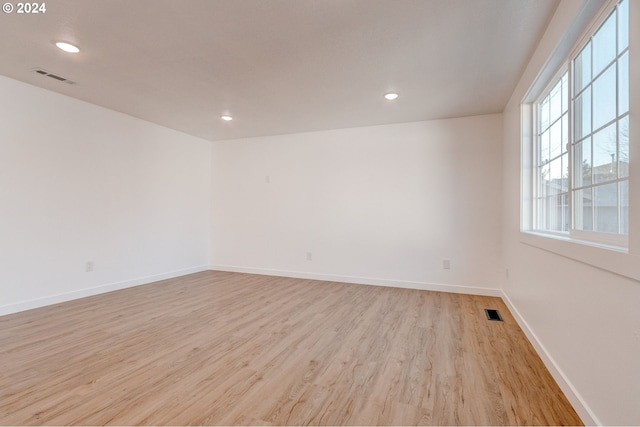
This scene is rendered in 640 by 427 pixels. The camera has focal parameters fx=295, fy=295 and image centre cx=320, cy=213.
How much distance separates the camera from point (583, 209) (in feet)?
5.87

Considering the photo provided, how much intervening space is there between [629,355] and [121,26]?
11.2 feet

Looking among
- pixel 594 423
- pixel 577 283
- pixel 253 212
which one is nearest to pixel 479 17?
pixel 577 283

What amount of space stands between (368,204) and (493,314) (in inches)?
84.6

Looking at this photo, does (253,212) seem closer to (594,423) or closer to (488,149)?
(488,149)

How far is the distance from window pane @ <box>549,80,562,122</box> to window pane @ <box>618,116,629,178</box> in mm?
1037

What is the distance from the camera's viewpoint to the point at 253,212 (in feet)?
17.5

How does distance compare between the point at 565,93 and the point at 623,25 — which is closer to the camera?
the point at 623,25

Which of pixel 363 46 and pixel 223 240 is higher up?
pixel 363 46

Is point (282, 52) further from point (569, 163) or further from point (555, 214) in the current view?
point (555, 214)

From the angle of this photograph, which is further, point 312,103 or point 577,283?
point 312,103

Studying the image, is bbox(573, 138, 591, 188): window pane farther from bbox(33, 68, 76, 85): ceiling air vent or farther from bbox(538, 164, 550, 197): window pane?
bbox(33, 68, 76, 85): ceiling air vent

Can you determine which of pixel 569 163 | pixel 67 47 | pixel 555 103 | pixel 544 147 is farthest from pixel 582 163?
pixel 67 47

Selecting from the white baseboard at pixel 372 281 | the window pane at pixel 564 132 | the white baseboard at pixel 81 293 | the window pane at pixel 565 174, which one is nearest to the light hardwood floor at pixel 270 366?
the white baseboard at pixel 81 293

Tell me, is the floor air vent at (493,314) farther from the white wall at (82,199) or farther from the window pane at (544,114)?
the white wall at (82,199)
